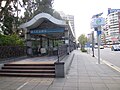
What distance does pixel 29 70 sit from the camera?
12.8 metres

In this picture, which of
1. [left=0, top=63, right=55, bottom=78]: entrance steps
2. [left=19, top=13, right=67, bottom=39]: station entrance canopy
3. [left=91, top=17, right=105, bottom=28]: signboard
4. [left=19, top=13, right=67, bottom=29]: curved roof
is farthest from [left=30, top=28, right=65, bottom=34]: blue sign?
[left=0, top=63, right=55, bottom=78]: entrance steps

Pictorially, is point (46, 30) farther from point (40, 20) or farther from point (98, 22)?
point (98, 22)

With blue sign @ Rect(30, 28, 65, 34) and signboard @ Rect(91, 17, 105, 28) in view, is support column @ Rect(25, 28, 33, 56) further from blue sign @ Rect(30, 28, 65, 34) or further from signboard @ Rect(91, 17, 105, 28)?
signboard @ Rect(91, 17, 105, 28)

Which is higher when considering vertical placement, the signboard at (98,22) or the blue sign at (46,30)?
the signboard at (98,22)

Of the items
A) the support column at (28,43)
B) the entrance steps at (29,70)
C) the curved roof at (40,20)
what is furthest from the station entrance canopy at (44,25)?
the entrance steps at (29,70)

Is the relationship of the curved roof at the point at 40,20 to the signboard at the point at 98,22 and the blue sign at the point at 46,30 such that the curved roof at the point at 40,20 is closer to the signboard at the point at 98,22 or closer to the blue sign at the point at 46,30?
the blue sign at the point at 46,30

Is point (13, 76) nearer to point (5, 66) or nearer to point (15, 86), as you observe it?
point (5, 66)

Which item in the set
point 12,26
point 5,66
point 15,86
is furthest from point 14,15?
point 15,86

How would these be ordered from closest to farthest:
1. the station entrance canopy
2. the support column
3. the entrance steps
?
the entrance steps < the station entrance canopy < the support column

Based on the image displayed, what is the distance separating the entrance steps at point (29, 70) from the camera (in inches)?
484

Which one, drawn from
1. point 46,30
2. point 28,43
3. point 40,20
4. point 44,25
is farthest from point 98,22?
point 28,43

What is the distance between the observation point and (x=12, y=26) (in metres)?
35.9

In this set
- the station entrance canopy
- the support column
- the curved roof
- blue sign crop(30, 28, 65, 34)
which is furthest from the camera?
blue sign crop(30, 28, 65, 34)

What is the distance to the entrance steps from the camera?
12281 mm
